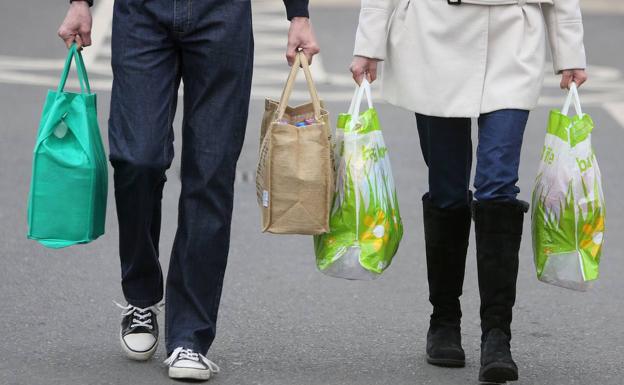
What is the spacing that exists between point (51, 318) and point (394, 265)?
1803 millimetres

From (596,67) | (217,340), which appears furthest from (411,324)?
(596,67)

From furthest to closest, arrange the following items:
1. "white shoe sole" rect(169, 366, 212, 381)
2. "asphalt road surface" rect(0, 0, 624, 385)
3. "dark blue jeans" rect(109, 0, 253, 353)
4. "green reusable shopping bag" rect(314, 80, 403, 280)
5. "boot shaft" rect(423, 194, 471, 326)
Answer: "boot shaft" rect(423, 194, 471, 326)
"asphalt road surface" rect(0, 0, 624, 385)
"green reusable shopping bag" rect(314, 80, 403, 280)
"white shoe sole" rect(169, 366, 212, 381)
"dark blue jeans" rect(109, 0, 253, 353)

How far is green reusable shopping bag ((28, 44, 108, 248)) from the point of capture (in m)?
4.47

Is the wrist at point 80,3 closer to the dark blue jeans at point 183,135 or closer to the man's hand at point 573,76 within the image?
the dark blue jeans at point 183,135

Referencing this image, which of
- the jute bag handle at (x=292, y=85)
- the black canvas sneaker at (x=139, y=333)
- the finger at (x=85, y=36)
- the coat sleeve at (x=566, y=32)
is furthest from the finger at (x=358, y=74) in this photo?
the black canvas sneaker at (x=139, y=333)

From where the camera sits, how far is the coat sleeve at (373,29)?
4.68m

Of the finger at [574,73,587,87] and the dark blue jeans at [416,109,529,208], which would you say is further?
the finger at [574,73,587,87]

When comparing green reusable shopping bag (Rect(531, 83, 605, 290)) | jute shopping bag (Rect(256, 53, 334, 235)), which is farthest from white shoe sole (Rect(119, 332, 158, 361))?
green reusable shopping bag (Rect(531, 83, 605, 290))

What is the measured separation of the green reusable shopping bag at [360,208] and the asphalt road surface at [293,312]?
390 mm

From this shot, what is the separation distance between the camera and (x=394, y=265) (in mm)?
6520

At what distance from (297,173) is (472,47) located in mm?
710

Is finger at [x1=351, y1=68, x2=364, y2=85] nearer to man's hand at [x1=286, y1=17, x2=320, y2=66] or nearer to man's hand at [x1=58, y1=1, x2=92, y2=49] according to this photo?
man's hand at [x1=286, y1=17, x2=320, y2=66]

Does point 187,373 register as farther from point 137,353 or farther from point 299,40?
point 299,40

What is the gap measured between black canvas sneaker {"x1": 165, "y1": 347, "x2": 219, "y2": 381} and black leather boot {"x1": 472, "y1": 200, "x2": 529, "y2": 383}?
892 mm
